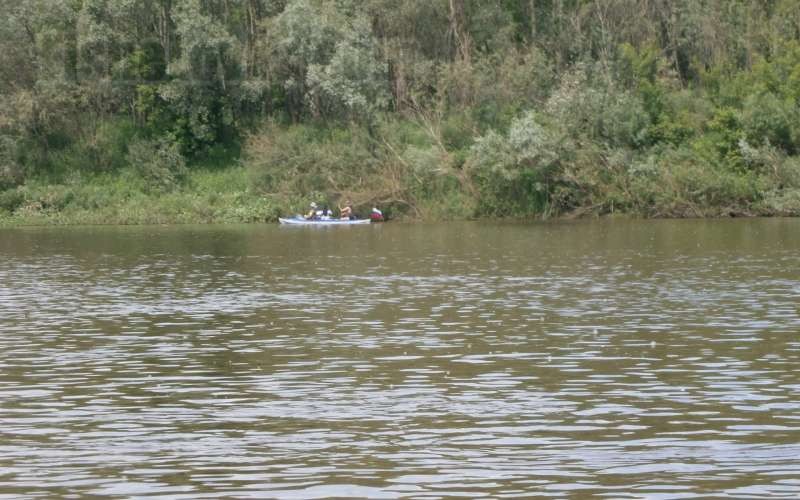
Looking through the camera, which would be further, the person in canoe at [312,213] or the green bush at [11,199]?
the green bush at [11,199]

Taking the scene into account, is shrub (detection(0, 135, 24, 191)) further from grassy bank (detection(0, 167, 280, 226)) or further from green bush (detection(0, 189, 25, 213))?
grassy bank (detection(0, 167, 280, 226))

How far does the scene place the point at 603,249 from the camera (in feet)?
146

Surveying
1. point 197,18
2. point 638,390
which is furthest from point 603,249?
point 197,18

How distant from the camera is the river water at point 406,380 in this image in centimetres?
1344

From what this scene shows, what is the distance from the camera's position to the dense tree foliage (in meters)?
→ 66.1

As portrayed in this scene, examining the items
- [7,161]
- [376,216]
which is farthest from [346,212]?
[7,161]

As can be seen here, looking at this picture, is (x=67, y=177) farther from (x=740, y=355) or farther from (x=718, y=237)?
(x=740, y=355)

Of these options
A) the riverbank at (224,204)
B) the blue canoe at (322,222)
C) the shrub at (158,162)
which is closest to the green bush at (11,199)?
the riverbank at (224,204)

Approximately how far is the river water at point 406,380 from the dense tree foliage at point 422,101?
27545mm

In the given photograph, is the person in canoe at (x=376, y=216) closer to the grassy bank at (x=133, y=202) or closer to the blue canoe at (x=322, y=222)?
the blue canoe at (x=322, y=222)

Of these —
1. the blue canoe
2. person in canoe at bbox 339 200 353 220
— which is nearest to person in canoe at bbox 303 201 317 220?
the blue canoe

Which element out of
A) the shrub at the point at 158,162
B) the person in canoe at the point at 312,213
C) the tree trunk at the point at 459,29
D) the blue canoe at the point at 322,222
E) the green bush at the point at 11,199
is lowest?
the blue canoe at the point at 322,222

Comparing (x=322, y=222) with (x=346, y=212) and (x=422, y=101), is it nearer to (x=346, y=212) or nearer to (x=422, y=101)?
(x=346, y=212)

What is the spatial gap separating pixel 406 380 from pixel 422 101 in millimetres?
55334
